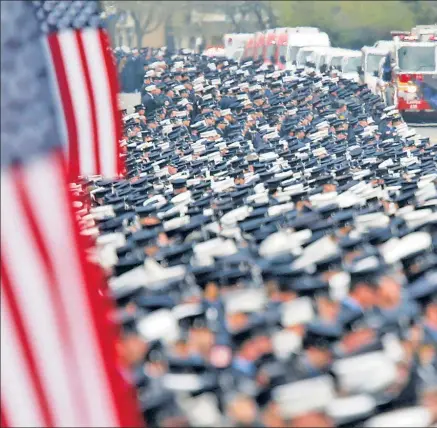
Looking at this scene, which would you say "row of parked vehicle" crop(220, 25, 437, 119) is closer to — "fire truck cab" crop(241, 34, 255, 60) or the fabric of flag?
"fire truck cab" crop(241, 34, 255, 60)

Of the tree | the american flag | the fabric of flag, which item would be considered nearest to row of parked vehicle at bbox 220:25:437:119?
the fabric of flag

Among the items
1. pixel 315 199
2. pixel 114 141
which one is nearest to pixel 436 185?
pixel 315 199

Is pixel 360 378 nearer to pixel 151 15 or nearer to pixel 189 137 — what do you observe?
pixel 189 137

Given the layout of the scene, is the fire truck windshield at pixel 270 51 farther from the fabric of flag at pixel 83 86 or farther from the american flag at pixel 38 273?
the american flag at pixel 38 273

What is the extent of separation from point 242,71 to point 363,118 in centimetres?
736

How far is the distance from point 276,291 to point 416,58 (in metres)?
21.8

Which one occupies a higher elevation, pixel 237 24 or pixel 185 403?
pixel 185 403

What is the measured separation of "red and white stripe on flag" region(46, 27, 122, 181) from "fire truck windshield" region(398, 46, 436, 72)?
20.7 metres

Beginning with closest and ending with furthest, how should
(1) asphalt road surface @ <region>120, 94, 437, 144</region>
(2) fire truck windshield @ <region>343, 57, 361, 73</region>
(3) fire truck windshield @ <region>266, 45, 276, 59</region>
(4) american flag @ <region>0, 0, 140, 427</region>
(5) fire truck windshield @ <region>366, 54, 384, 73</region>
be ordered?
(4) american flag @ <region>0, 0, 140, 427</region>, (1) asphalt road surface @ <region>120, 94, 437, 144</region>, (5) fire truck windshield @ <region>366, 54, 384, 73</region>, (2) fire truck windshield @ <region>343, 57, 361, 73</region>, (3) fire truck windshield @ <region>266, 45, 276, 59</region>

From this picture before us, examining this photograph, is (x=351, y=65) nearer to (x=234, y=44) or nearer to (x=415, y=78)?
(x=415, y=78)

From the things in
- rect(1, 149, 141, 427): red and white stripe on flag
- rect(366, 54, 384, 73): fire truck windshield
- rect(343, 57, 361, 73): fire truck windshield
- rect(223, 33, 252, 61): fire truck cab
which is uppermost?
rect(1, 149, 141, 427): red and white stripe on flag

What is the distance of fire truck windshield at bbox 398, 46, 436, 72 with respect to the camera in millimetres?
27250

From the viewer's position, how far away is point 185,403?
5.30 m

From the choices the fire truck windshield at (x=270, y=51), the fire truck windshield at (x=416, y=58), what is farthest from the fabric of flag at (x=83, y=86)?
the fire truck windshield at (x=270, y=51)
